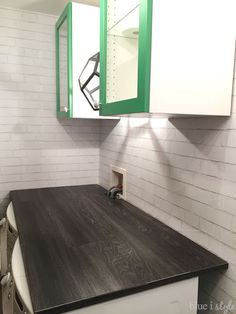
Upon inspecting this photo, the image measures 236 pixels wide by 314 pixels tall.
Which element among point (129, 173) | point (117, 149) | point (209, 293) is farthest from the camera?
point (117, 149)

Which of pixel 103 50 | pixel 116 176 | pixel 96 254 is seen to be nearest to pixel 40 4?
pixel 103 50

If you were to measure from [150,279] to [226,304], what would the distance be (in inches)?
16.0

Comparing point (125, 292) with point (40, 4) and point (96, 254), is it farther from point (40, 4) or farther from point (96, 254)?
point (40, 4)

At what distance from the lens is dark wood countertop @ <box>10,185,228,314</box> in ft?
2.95

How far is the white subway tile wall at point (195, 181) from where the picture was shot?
1.06m

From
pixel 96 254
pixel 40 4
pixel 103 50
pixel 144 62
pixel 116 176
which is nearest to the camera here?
pixel 144 62

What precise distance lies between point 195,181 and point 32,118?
1.54 meters

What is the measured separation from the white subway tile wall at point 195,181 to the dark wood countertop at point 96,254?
0.08 meters

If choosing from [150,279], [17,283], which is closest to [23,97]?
[17,283]

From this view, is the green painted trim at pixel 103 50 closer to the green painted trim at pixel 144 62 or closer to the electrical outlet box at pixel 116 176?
the green painted trim at pixel 144 62

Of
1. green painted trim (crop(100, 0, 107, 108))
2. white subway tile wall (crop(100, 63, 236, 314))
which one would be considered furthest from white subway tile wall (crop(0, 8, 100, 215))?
green painted trim (crop(100, 0, 107, 108))

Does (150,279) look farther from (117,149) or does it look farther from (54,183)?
(54,183)

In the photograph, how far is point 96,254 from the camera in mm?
1146

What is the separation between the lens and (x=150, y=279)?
3.15ft
